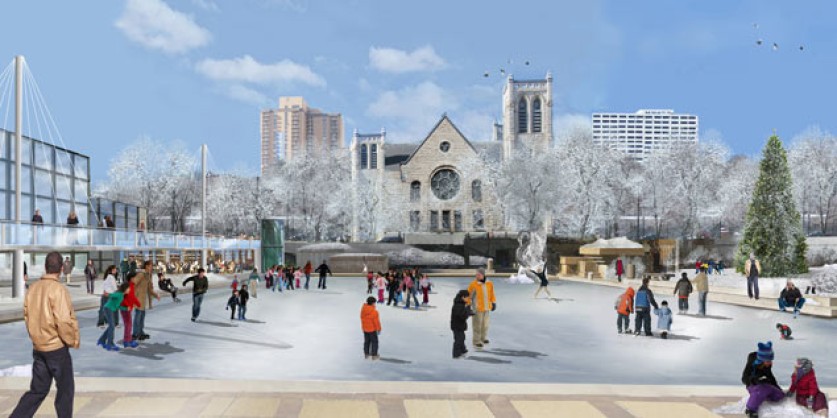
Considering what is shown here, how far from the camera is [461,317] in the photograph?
13.7 m

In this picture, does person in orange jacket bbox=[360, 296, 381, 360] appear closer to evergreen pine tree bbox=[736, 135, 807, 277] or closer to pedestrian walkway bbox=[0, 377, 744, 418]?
pedestrian walkway bbox=[0, 377, 744, 418]

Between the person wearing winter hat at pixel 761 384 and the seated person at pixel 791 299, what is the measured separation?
1592cm

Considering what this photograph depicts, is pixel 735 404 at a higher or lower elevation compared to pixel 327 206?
lower

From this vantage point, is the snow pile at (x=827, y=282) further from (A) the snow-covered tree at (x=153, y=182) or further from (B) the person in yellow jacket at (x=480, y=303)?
(A) the snow-covered tree at (x=153, y=182)

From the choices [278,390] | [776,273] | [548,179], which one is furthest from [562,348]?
[548,179]

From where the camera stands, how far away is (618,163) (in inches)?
3108

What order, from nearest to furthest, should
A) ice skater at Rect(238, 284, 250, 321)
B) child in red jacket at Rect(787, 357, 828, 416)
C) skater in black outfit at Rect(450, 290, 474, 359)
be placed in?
child in red jacket at Rect(787, 357, 828, 416), skater in black outfit at Rect(450, 290, 474, 359), ice skater at Rect(238, 284, 250, 321)

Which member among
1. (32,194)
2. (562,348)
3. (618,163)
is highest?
(618,163)

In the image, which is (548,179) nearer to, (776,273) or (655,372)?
(776,273)

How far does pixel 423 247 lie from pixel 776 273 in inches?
1603

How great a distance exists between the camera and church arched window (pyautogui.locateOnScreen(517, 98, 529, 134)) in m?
93.1

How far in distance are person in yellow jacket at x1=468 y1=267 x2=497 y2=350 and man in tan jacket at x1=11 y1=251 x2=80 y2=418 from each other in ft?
29.9

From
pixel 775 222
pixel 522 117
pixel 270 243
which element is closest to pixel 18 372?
pixel 775 222

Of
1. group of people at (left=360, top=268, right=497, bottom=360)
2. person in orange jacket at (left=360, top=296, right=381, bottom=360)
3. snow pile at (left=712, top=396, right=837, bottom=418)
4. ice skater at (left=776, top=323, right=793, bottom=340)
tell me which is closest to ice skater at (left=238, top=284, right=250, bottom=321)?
group of people at (left=360, top=268, right=497, bottom=360)
